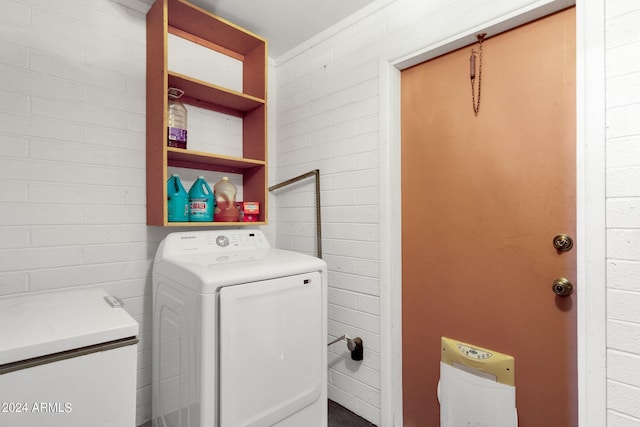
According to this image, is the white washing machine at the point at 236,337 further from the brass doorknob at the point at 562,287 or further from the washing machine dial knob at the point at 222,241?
the brass doorknob at the point at 562,287

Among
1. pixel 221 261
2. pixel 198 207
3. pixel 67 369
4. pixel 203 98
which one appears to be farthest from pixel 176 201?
pixel 67 369

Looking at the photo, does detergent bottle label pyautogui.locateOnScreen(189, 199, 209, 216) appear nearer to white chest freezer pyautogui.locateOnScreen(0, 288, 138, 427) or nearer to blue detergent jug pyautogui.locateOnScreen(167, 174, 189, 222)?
blue detergent jug pyautogui.locateOnScreen(167, 174, 189, 222)

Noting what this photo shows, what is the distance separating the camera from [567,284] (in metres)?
1.27

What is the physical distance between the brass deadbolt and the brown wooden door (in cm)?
3

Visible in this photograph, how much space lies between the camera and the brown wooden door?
130 cm

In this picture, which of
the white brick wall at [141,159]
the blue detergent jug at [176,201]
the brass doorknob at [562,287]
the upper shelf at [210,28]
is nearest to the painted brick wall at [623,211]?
the white brick wall at [141,159]

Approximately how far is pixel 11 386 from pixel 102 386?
21 cm

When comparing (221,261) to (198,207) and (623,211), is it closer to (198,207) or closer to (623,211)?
(198,207)

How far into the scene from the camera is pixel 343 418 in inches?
73.9

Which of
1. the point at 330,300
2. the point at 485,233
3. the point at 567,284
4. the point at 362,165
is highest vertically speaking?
the point at 362,165

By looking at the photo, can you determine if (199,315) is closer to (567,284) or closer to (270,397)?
(270,397)

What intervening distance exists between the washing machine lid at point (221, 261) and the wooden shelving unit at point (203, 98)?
10cm

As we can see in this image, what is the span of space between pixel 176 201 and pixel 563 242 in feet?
5.91

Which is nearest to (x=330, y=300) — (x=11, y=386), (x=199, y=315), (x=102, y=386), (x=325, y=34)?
(x=199, y=315)
